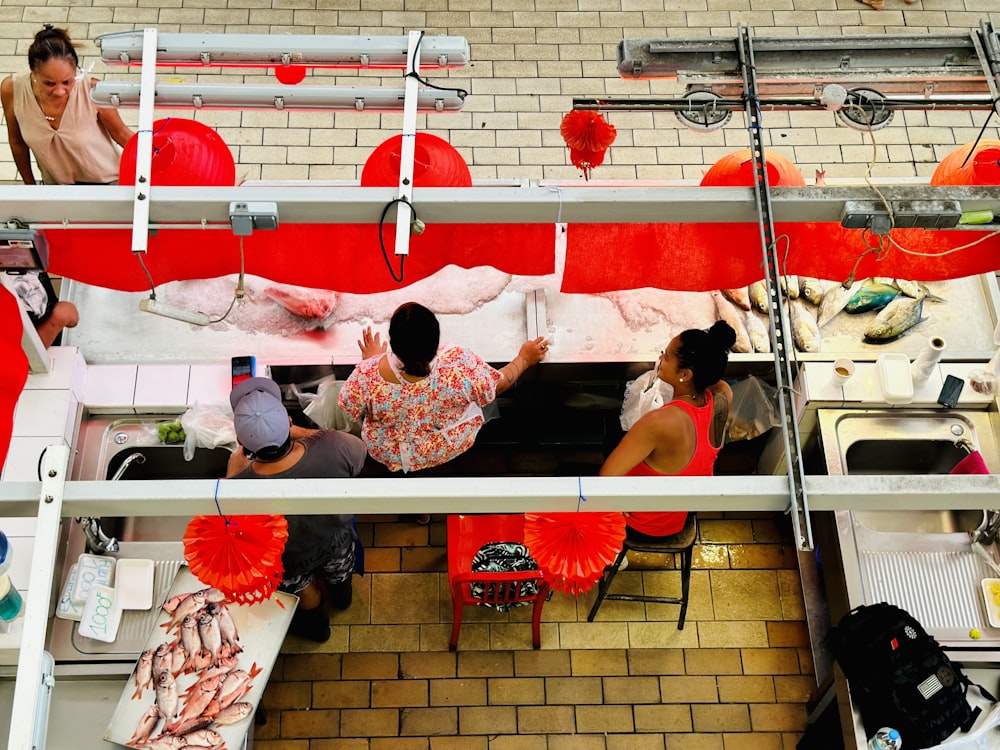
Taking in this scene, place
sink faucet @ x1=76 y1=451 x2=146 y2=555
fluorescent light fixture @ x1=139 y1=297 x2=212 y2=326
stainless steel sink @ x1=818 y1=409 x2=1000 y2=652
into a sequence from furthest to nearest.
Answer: stainless steel sink @ x1=818 y1=409 x2=1000 y2=652 < sink faucet @ x1=76 y1=451 x2=146 y2=555 < fluorescent light fixture @ x1=139 y1=297 x2=212 y2=326

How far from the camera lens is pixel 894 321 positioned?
4.46m

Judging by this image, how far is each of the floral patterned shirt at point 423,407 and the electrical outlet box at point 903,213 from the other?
1.58 m

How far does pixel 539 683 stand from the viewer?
→ 15.0 feet

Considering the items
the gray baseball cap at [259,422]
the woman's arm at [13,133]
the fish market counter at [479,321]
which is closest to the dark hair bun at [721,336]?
the fish market counter at [479,321]

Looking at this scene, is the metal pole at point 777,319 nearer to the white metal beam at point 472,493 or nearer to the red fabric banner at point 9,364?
the white metal beam at point 472,493

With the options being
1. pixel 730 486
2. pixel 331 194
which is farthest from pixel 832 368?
pixel 331 194

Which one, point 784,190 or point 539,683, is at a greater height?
point 784,190

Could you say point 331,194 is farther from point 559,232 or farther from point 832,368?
point 832,368

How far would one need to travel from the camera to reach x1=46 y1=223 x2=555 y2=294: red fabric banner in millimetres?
3684

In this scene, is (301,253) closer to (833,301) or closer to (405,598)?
(405,598)

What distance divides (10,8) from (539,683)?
20.8 ft

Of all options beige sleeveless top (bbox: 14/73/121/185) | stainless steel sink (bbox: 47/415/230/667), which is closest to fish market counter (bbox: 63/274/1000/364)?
stainless steel sink (bbox: 47/415/230/667)

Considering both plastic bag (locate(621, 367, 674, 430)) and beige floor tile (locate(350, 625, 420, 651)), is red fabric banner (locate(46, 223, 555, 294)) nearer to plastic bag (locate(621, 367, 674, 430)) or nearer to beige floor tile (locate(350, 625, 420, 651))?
plastic bag (locate(621, 367, 674, 430))

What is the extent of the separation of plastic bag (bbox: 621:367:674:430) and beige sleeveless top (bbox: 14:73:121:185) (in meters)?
2.96
